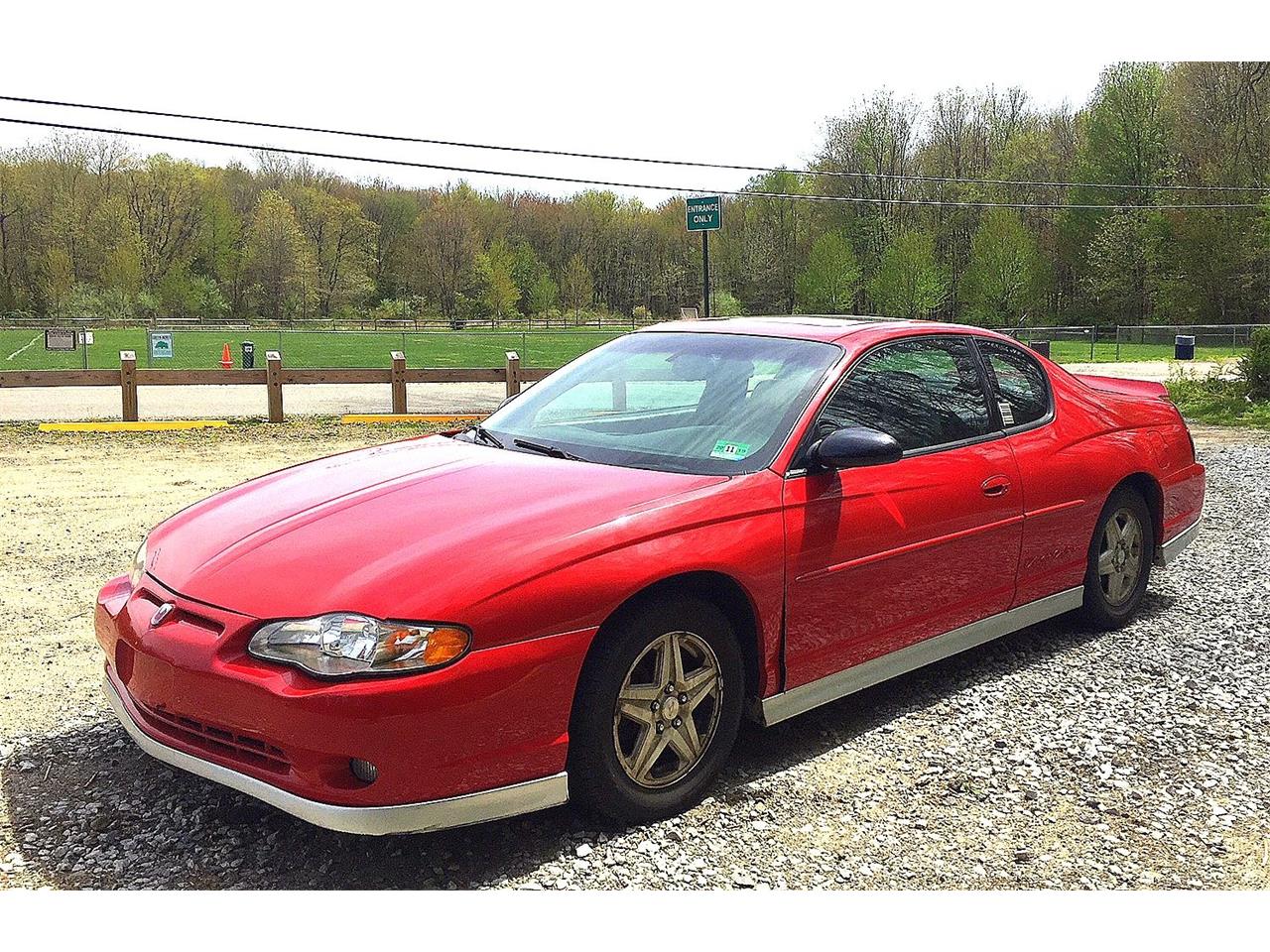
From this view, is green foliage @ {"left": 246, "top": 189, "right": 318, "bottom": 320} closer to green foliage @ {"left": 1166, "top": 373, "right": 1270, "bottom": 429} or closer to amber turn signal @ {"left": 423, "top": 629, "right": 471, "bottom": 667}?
green foliage @ {"left": 1166, "top": 373, "right": 1270, "bottom": 429}

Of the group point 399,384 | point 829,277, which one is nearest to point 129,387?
point 399,384

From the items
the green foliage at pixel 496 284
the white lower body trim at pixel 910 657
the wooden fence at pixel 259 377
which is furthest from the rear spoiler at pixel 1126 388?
the green foliage at pixel 496 284

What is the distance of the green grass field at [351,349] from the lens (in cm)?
4050

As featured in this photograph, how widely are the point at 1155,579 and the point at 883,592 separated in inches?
139

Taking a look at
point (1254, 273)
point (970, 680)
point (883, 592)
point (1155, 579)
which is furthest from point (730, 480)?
point (1254, 273)

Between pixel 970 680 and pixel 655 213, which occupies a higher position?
pixel 655 213

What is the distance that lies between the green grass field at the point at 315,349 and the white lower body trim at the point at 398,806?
94.3 ft

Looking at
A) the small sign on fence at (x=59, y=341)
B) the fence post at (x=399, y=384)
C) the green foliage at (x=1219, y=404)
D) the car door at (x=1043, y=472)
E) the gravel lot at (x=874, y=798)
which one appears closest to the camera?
the gravel lot at (x=874, y=798)

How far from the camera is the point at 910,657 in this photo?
14.8 ft

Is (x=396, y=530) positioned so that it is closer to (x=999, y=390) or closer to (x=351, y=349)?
(x=999, y=390)

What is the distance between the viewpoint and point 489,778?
3.16m

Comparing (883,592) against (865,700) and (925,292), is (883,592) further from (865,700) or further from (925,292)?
(925,292)

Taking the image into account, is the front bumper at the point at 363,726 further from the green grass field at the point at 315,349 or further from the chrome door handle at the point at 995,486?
the green grass field at the point at 315,349

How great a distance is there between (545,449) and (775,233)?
69.5 m
